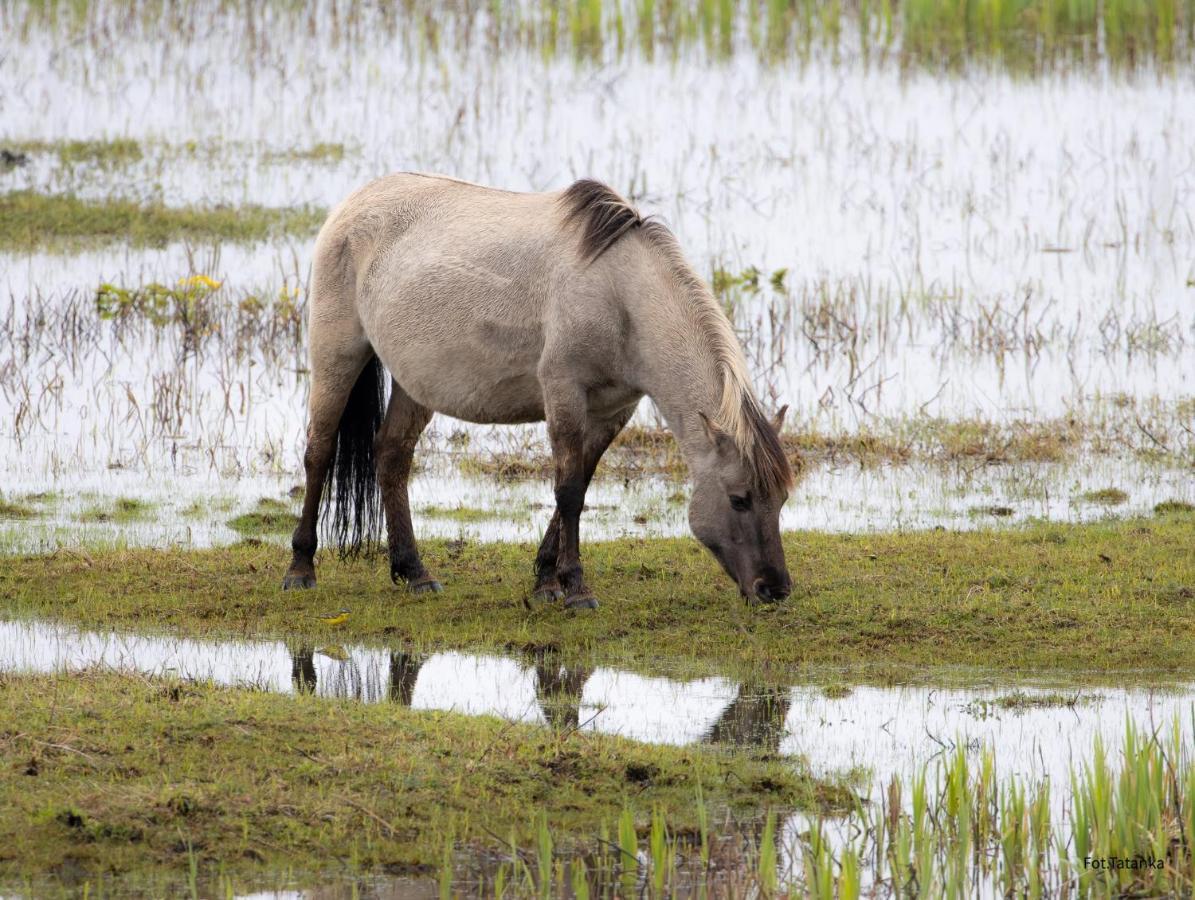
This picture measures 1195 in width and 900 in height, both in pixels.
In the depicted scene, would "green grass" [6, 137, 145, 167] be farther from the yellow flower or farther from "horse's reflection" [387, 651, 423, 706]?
"horse's reflection" [387, 651, 423, 706]

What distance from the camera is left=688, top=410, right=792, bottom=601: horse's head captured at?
716 centimetres

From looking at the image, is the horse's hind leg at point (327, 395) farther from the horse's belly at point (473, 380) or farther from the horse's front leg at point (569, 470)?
the horse's front leg at point (569, 470)

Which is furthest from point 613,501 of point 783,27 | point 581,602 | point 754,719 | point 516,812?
point 783,27

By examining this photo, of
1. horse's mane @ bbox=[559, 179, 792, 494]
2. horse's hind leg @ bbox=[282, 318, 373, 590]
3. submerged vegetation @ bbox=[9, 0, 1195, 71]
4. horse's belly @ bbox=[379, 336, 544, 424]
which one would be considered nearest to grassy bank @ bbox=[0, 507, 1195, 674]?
horse's hind leg @ bbox=[282, 318, 373, 590]

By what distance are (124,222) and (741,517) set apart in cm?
1035

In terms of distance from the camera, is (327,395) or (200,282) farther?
(200,282)

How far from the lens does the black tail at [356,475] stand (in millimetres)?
8500

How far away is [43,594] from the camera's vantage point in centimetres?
773

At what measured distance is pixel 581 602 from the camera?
7582 mm

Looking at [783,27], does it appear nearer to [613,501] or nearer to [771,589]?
[613,501]

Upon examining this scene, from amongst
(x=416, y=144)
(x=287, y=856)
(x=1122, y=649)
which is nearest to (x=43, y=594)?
(x=287, y=856)

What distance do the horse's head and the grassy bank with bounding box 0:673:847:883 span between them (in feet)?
5.75

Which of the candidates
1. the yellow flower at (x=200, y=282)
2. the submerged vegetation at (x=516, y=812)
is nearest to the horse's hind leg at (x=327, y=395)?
the submerged vegetation at (x=516, y=812)

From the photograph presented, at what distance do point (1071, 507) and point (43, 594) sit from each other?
18.0 ft
